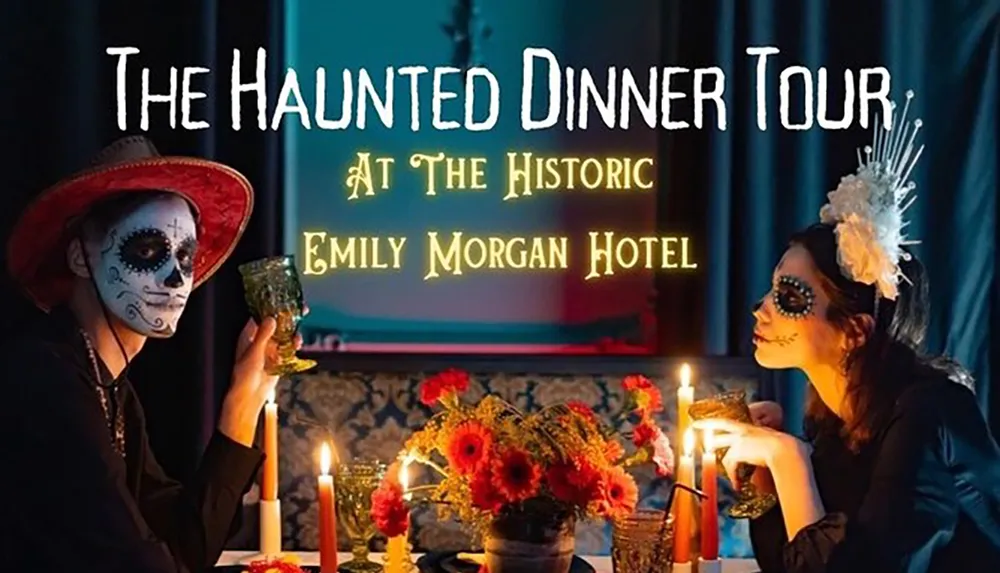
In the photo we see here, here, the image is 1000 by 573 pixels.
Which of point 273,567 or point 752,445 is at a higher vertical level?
point 752,445

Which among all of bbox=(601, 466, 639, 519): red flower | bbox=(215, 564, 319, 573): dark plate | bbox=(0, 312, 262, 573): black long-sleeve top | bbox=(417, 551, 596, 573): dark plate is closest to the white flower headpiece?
bbox=(601, 466, 639, 519): red flower

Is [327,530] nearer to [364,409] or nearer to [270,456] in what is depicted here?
[270,456]

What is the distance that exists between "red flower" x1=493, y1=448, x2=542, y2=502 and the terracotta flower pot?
0.04m

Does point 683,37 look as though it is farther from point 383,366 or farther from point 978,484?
point 978,484

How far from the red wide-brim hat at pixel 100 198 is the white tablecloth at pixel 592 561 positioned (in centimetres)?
49

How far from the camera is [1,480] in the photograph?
65.2 inches

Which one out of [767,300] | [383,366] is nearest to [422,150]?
[383,366]

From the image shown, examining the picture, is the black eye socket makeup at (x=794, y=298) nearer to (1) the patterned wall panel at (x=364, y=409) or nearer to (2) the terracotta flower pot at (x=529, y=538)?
(2) the terracotta flower pot at (x=529, y=538)

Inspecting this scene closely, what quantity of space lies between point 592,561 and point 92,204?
0.98 m

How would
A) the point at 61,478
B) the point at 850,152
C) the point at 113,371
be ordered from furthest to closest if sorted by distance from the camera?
the point at 850,152
the point at 113,371
the point at 61,478

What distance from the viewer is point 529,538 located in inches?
66.4

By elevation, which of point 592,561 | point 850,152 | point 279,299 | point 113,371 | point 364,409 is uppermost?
point 850,152

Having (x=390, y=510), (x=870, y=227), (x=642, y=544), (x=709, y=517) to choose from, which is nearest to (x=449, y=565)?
(x=390, y=510)

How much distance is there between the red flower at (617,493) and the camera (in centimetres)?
167
